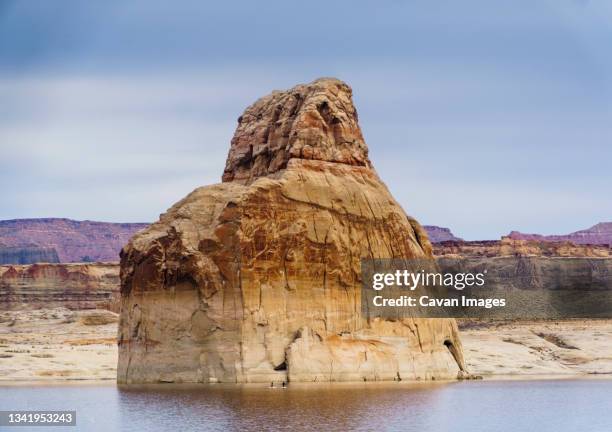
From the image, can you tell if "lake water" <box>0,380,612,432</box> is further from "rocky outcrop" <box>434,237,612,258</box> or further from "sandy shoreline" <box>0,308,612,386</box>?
"rocky outcrop" <box>434,237,612,258</box>

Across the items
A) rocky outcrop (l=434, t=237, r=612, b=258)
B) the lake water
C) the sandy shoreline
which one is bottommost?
the lake water

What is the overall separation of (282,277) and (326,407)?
10.8 metres

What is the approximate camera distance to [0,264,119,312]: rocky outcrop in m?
171

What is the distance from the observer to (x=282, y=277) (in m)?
56.5

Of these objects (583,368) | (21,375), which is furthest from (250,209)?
(583,368)

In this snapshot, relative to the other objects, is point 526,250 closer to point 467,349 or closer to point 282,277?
point 467,349

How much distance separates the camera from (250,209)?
55969 mm

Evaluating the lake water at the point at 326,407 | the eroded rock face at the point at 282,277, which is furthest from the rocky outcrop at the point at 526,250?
the lake water at the point at 326,407

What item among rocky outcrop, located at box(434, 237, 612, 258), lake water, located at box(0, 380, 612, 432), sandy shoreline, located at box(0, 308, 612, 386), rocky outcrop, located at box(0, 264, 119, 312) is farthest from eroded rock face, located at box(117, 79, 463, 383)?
rocky outcrop, located at box(434, 237, 612, 258)

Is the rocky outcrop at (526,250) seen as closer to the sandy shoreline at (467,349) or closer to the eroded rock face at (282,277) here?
the sandy shoreline at (467,349)

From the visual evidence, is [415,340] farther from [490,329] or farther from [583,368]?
[490,329]

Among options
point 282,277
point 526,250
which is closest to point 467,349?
point 282,277

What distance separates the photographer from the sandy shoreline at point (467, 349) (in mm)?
73438

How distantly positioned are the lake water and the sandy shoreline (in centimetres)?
1190
